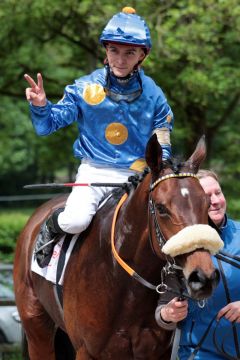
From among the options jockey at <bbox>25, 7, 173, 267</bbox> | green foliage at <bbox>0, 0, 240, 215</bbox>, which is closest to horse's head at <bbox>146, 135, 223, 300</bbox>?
jockey at <bbox>25, 7, 173, 267</bbox>

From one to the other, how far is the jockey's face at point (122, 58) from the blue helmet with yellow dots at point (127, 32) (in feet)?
0.16

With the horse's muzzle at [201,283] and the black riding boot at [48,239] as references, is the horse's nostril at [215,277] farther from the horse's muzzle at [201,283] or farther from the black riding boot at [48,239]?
the black riding boot at [48,239]

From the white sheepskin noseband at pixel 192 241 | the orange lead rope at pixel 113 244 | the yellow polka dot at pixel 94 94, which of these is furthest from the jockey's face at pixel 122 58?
the white sheepskin noseband at pixel 192 241

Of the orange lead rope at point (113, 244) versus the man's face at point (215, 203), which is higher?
the man's face at point (215, 203)

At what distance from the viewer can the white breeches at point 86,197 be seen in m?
4.29

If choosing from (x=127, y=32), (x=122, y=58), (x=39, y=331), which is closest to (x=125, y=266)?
(x=122, y=58)

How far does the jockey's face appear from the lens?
170 inches

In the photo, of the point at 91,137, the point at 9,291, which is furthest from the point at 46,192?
the point at 91,137

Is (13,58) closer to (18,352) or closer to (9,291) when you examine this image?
(9,291)

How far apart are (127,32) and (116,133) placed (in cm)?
58

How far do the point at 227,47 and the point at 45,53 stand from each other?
4287 mm

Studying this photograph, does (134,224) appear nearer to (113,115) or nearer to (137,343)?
(137,343)

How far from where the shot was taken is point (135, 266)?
12.8 feet

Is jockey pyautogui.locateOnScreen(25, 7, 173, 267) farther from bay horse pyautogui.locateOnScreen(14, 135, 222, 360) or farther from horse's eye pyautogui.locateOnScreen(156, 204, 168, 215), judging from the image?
horse's eye pyautogui.locateOnScreen(156, 204, 168, 215)
